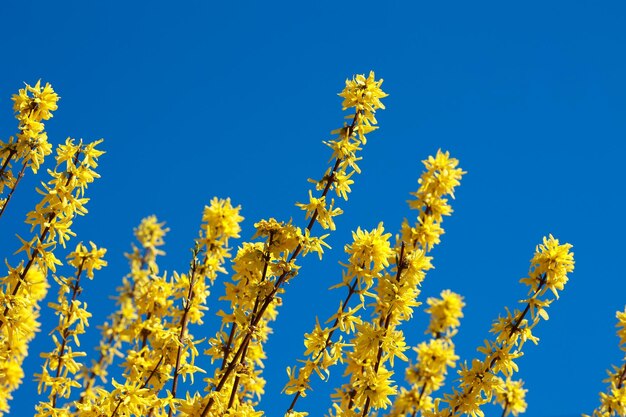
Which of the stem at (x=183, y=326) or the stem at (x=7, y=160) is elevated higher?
the stem at (x=7, y=160)

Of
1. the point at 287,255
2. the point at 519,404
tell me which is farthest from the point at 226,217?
the point at 519,404

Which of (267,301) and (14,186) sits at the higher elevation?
(14,186)

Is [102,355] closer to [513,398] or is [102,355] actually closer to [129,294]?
[129,294]

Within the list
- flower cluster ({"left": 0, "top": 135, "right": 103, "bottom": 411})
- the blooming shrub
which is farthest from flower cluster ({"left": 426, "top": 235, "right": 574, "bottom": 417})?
flower cluster ({"left": 0, "top": 135, "right": 103, "bottom": 411})

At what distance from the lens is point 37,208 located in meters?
4.83

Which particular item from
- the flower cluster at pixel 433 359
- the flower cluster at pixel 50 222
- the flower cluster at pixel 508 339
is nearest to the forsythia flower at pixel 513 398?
the flower cluster at pixel 433 359

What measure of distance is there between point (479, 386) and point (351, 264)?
132cm

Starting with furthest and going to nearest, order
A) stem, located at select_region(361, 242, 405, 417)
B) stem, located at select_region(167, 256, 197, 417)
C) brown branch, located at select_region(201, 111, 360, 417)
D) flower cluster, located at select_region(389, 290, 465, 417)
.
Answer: flower cluster, located at select_region(389, 290, 465, 417) < stem, located at select_region(167, 256, 197, 417) < stem, located at select_region(361, 242, 405, 417) < brown branch, located at select_region(201, 111, 360, 417)

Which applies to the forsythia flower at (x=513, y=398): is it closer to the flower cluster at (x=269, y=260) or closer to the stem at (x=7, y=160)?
the flower cluster at (x=269, y=260)

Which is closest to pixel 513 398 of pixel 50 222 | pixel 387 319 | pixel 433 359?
pixel 433 359

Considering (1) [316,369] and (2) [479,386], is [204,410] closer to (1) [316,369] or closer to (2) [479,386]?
(1) [316,369]

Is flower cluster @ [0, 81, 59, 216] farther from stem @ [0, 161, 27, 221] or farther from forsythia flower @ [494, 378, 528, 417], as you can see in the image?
forsythia flower @ [494, 378, 528, 417]

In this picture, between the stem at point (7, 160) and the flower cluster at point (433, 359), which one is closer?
the stem at point (7, 160)

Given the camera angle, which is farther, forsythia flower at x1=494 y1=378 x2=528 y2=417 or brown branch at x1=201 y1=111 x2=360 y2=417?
forsythia flower at x1=494 y1=378 x2=528 y2=417
